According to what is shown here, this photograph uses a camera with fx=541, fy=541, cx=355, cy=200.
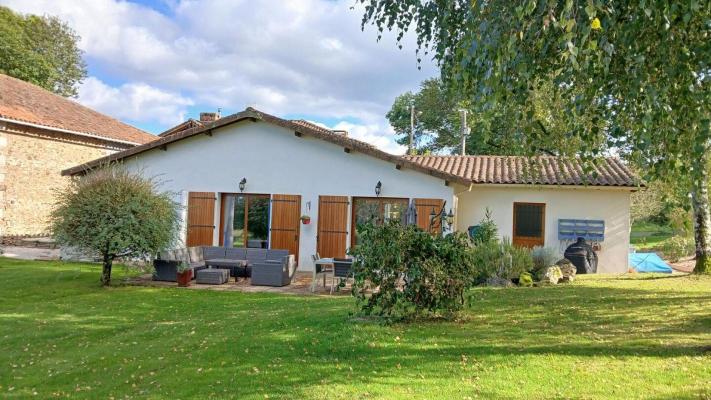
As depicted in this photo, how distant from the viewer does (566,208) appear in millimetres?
16312

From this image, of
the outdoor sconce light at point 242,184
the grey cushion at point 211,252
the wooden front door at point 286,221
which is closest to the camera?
the grey cushion at point 211,252

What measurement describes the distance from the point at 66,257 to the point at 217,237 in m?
4.17

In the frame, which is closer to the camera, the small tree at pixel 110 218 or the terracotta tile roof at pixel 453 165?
the small tree at pixel 110 218

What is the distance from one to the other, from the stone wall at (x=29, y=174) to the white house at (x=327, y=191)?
434 centimetres

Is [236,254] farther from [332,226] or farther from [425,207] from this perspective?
[425,207]

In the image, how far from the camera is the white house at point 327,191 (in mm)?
14555

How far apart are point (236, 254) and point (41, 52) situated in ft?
98.9

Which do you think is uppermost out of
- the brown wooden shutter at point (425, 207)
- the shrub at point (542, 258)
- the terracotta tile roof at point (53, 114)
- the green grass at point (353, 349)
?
the terracotta tile roof at point (53, 114)

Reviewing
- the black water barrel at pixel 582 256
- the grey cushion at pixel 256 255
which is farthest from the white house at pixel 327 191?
the grey cushion at pixel 256 255

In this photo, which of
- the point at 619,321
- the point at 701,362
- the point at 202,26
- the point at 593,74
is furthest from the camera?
the point at 202,26

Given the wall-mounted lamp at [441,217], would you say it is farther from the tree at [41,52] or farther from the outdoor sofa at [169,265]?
the tree at [41,52]

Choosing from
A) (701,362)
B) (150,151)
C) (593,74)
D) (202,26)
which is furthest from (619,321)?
(150,151)

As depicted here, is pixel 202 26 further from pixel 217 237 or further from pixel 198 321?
pixel 198 321

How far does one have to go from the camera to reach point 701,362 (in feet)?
17.6
